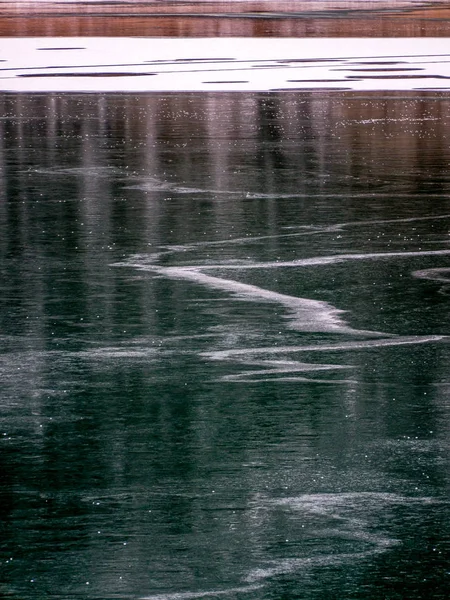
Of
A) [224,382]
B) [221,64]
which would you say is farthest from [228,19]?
[224,382]

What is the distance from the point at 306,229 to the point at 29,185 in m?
3.32

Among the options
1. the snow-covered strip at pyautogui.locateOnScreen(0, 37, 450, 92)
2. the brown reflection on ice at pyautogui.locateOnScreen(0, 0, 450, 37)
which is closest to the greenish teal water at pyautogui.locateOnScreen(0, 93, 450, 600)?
the snow-covered strip at pyautogui.locateOnScreen(0, 37, 450, 92)

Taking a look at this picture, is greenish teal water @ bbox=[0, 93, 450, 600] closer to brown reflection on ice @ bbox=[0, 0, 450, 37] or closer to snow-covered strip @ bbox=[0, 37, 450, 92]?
snow-covered strip @ bbox=[0, 37, 450, 92]

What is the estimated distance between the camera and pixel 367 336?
322 inches

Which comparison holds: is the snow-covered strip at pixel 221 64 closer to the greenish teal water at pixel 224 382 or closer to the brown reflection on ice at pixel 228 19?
the brown reflection on ice at pixel 228 19

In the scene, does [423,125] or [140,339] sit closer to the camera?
[140,339]

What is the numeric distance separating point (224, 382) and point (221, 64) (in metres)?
26.0

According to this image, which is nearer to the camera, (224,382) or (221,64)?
(224,382)

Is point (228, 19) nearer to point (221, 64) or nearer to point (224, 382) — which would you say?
point (221, 64)

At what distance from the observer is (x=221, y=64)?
32688 mm

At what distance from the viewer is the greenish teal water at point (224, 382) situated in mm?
4914

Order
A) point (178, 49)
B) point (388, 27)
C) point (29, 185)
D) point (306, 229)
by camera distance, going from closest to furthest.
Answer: point (306, 229), point (29, 185), point (178, 49), point (388, 27)

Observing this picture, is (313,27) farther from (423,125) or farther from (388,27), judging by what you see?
(423,125)

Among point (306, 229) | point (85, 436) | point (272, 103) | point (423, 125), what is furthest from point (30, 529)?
point (272, 103)
